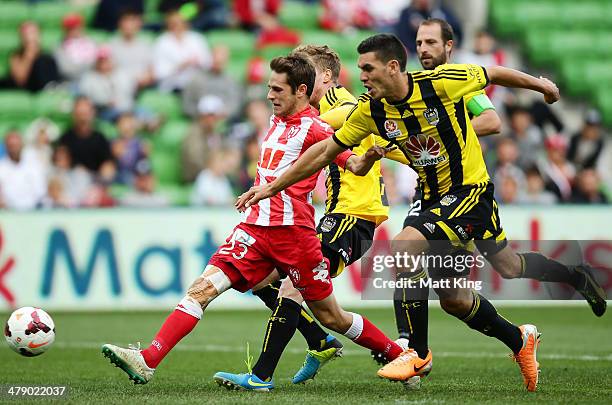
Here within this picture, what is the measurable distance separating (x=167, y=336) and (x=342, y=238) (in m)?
1.67

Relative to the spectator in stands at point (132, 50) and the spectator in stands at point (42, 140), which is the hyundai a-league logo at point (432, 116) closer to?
the spectator in stands at point (42, 140)

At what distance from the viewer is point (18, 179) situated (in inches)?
613

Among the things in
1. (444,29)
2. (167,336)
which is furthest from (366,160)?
(444,29)

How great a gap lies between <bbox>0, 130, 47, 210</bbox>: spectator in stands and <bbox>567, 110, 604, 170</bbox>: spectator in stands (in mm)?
8158

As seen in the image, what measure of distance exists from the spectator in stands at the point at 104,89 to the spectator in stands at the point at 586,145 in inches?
274

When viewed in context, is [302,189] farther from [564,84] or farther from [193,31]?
[564,84]

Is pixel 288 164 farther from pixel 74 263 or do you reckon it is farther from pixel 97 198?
pixel 97 198

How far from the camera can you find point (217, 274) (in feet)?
23.5

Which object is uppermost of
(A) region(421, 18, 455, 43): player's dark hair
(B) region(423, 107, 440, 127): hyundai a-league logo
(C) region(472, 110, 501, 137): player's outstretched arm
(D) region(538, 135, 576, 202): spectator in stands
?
(A) region(421, 18, 455, 43): player's dark hair

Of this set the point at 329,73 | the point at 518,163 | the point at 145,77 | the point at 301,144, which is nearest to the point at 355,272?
the point at 518,163

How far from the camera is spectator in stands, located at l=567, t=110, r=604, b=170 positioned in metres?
17.8

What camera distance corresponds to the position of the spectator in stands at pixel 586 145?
58.3 ft

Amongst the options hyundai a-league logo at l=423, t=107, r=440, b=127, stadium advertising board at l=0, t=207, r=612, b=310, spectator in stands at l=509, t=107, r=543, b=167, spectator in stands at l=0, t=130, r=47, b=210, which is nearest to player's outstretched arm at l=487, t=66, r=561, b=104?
hyundai a-league logo at l=423, t=107, r=440, b=127

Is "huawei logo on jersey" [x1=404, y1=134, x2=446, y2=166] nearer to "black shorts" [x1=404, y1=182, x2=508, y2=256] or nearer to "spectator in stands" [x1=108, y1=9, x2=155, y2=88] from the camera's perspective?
"black shorts" [x1=404, y1=182, x2=508, y2=256]
